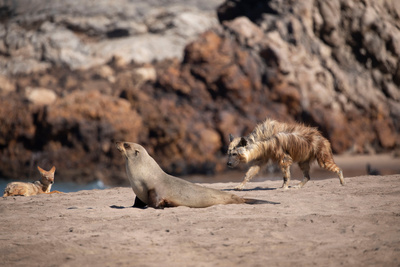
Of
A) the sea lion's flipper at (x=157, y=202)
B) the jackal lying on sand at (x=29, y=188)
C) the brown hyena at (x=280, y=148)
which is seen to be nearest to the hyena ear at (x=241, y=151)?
the brown hyena at (x=280, y=148)

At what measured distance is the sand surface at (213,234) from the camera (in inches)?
196

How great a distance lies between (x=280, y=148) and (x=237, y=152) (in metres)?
0.89

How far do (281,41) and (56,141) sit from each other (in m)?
12.9

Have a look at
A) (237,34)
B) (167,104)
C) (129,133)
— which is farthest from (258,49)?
(129,133)

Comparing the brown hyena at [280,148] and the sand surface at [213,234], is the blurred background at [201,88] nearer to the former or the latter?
the brown hyena at [280,148]

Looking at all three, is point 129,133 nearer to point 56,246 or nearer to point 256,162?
point 256,162

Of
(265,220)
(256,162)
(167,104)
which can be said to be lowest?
(167,104)

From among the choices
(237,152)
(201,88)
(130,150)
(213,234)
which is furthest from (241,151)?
(201,88)

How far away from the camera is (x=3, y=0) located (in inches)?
1495

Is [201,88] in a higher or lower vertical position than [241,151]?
lower

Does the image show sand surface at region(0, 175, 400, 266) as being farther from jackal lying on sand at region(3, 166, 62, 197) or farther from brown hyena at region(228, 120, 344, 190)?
jackal lying on sand at region(3, 166, 62, 197)

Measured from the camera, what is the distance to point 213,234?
5930 mm

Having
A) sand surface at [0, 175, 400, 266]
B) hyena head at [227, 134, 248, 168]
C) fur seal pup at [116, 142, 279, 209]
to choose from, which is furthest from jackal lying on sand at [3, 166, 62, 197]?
hyena head at [227, 134, 248, 168]

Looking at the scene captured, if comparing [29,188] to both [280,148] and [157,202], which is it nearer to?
[157,202]
